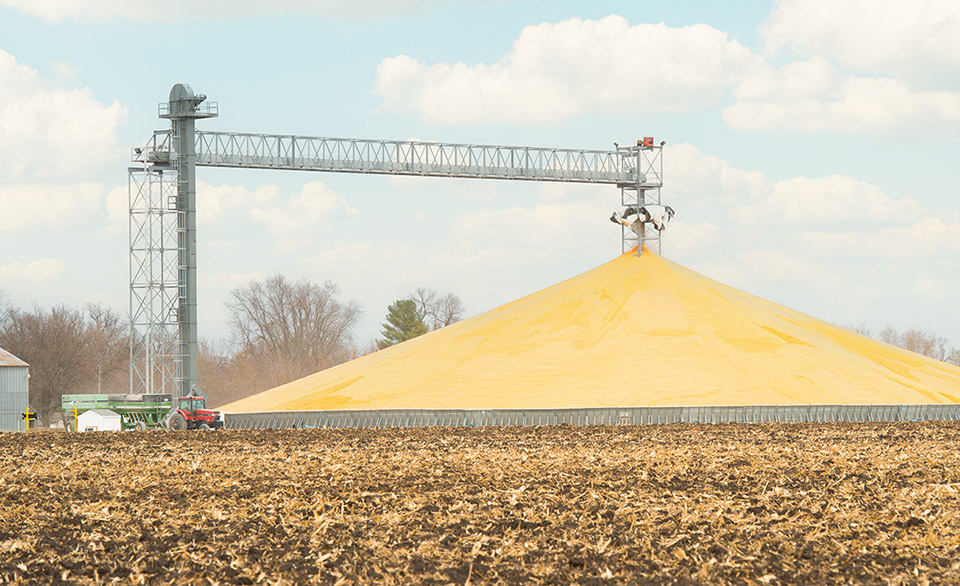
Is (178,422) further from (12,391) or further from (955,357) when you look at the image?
(955,357)

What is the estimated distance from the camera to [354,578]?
11.8 metres

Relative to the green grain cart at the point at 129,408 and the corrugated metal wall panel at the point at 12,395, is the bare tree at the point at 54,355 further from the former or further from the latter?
the green grain cart at the point at 129,408

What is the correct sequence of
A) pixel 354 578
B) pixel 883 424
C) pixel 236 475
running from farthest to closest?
1. pixel 883 424
2. pixel 236 475
3. pixel 354 578

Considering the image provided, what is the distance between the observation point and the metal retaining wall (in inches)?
1572

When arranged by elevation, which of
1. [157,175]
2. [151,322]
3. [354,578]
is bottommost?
[354,578]

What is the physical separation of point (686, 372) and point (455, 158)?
72.1 ft

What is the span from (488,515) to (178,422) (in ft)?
100.0

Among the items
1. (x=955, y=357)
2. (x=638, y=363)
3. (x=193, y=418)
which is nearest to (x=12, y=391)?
(x=193, y=418)

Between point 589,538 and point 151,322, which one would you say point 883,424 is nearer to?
point 589,538

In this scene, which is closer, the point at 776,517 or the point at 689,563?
the point at 689,563

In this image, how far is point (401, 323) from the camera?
357 ft

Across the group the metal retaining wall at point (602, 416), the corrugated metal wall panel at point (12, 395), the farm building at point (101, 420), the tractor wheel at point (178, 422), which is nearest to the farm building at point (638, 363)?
the metal retaining wall at point (602, 416)

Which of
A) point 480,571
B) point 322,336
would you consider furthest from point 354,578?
point 322,336

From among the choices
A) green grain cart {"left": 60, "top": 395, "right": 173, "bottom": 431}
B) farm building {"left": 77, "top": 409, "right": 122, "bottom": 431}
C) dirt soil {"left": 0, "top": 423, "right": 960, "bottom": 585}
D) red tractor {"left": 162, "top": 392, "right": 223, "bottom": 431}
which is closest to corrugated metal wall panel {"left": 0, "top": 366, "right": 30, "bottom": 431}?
green grain cart {"left": 60, "top": 395, "right": 173, "bottom": 431}
